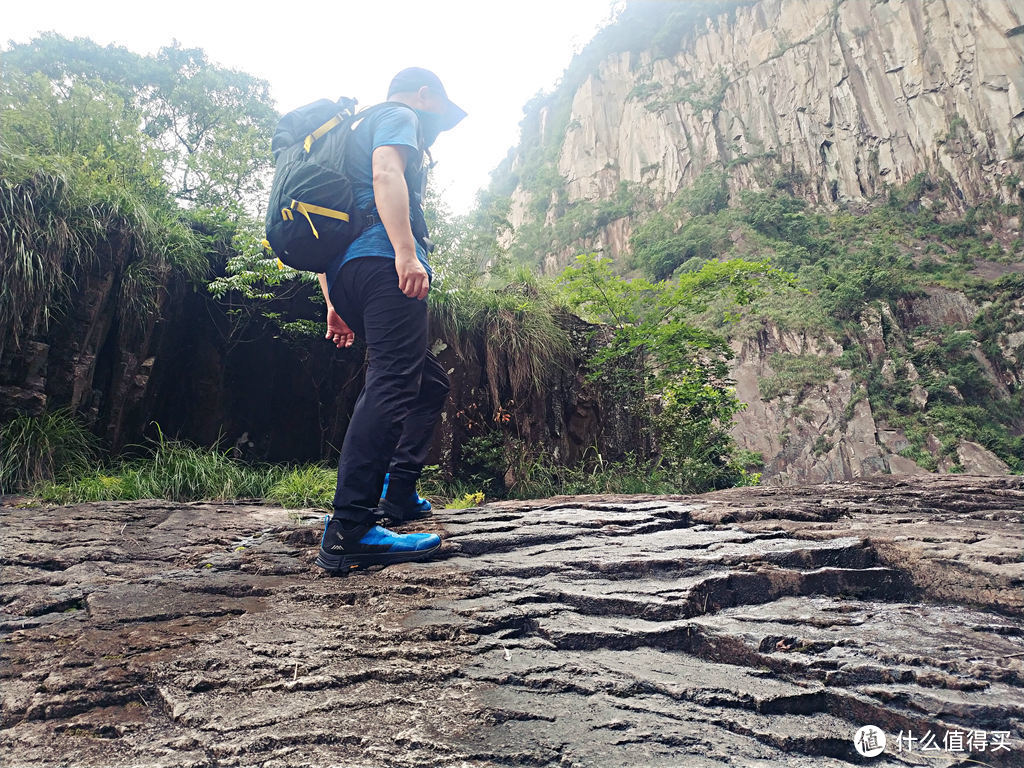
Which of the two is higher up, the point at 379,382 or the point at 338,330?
the point at 338,330

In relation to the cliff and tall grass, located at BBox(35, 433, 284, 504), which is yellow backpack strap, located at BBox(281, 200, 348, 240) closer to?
tall grass, located at BBox(35, 433, 284, 504)

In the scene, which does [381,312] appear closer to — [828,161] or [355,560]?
[355,560]

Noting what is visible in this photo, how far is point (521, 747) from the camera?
105 centimetres

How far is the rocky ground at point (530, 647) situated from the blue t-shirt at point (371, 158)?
1.15m

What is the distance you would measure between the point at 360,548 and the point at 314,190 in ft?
4.23

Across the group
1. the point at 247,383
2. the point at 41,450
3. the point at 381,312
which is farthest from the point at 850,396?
the point at 41,450

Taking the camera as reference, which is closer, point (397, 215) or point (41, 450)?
point (397, 215)

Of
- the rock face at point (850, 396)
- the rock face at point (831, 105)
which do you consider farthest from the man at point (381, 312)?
the rock face at point (831, 105)

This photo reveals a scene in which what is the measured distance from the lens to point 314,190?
2037mm

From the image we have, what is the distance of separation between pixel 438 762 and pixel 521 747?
0.52 ft

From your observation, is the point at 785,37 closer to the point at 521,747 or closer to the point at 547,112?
the point at 547,112

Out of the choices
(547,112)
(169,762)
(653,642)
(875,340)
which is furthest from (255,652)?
(547,112)

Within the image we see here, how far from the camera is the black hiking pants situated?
195cm
